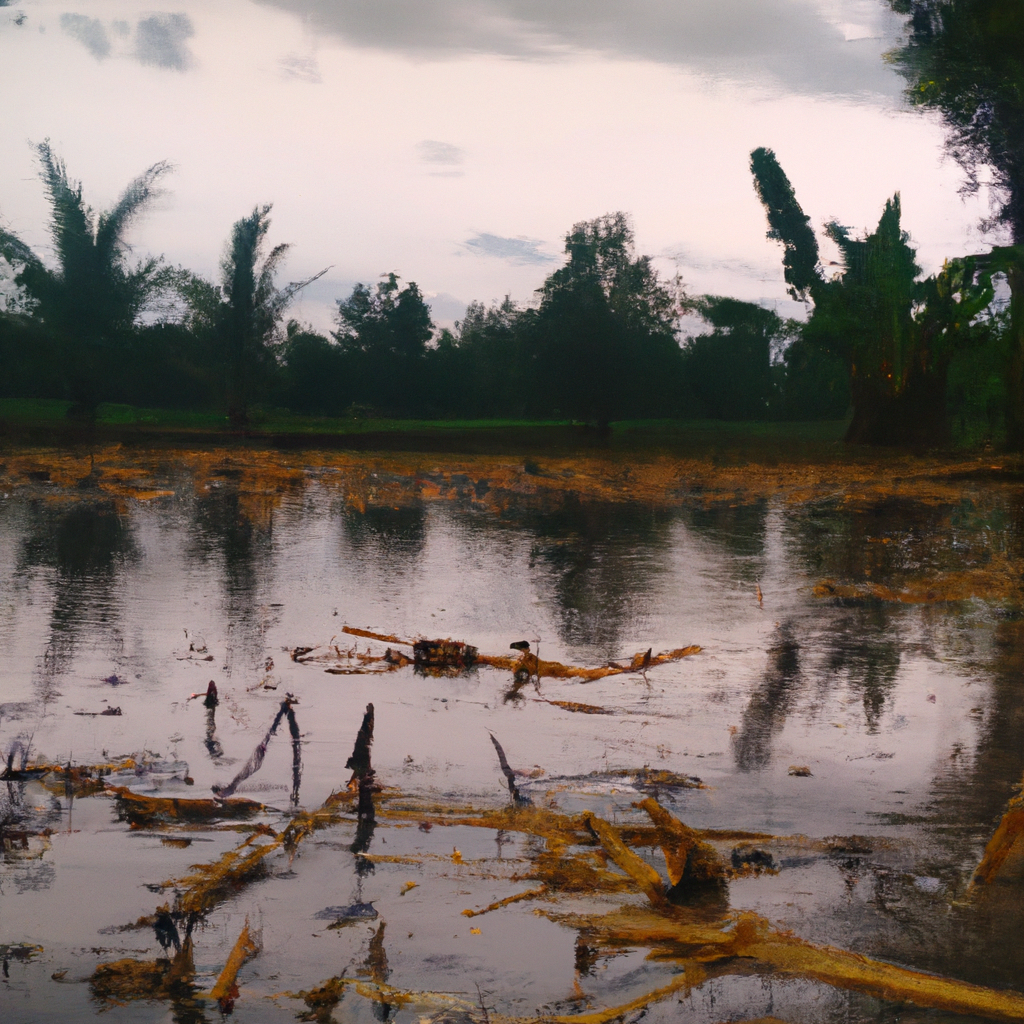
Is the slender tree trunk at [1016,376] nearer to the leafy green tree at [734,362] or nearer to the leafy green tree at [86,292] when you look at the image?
the leafy green tree at [734,362]

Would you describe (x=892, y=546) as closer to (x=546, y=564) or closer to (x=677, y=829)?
(x=546, y=564)

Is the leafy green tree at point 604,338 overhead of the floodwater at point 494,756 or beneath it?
overhead

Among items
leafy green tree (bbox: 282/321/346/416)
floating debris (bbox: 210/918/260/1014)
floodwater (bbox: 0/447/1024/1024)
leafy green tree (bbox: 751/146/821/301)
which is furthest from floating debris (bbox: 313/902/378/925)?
leafy green tree (bbox: 282/321/346/416)

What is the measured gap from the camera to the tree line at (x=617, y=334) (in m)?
8.90

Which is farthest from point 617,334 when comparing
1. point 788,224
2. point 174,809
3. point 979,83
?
point 174,809

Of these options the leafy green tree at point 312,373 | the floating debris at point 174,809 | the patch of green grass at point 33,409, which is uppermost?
the leafy green tree at point 312,373

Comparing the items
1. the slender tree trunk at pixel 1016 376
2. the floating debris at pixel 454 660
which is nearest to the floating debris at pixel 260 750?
the floating debris at pixel 454 660

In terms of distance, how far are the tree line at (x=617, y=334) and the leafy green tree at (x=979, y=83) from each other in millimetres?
20

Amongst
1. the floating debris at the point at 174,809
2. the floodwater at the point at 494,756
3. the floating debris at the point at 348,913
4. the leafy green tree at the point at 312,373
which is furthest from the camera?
the leafy green tree at the point at 312,373

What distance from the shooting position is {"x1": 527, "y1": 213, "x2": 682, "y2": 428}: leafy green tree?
1002 centimetres

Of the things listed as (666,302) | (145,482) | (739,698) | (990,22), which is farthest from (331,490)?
(990,22)

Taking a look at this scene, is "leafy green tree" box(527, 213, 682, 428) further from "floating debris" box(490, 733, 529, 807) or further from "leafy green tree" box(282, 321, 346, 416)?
"floating debris" box(490, 733, 529, 807)

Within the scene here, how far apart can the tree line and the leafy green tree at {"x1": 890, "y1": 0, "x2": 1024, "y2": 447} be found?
0.07ft

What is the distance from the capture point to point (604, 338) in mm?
11102
